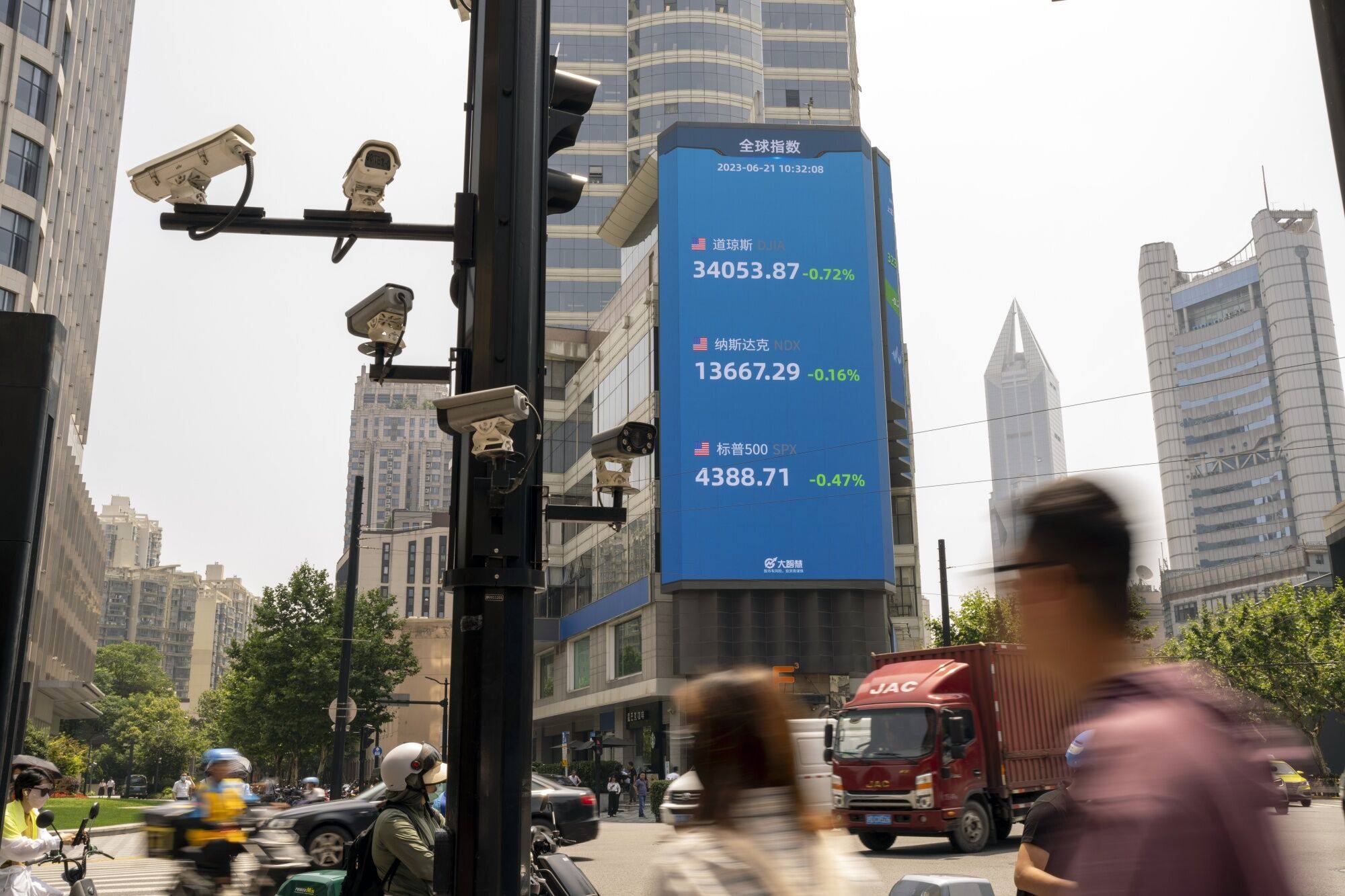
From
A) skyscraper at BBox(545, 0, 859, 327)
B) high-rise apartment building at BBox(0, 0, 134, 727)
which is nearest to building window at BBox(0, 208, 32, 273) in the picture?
high-rise apartment building at BBox(0, 0, 134, 727)

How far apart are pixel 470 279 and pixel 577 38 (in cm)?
7604

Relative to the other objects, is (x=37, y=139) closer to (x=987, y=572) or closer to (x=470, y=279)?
(x=470, y=279)

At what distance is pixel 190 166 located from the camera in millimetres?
5559

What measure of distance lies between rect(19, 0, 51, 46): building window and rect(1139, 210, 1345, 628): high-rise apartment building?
123 m

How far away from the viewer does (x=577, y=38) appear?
7588 cm

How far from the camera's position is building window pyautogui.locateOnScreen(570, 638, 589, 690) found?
194 ft

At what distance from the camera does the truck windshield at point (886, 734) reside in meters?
18.9

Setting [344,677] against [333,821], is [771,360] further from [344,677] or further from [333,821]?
[333,821]

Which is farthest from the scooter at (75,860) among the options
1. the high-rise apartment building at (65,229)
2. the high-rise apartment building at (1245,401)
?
the high-rise apartment building at (1245,401)

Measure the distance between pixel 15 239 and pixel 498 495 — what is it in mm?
47885

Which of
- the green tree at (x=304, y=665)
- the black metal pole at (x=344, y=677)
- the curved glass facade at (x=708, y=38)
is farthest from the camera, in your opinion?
the curved glass facade at (x=708, y=38)

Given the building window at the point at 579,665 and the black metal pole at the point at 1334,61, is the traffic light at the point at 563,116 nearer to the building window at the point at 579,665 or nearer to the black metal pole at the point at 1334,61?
the black metal pole at the point at 1334,61

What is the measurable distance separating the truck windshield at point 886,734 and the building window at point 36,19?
43900 mm

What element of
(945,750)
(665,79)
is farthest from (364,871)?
(665,79)
